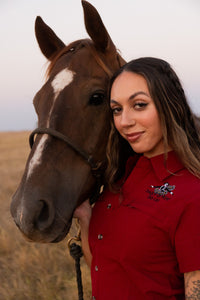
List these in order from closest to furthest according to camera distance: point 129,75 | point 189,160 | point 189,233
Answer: point 189,233 < point 189,160 < point 129,75

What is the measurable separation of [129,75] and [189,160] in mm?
546

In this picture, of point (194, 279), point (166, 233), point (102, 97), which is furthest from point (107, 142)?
point (194, 279)

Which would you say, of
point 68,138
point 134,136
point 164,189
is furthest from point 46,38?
point 164,189

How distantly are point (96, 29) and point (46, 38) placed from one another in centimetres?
52

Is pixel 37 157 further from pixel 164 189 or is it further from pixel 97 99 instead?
pixel 164 189

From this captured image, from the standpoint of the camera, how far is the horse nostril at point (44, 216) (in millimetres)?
1593

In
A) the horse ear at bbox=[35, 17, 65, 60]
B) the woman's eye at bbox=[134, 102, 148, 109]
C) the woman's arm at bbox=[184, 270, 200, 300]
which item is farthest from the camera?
the horse ear at bbox=[35, 17, 65, 60]

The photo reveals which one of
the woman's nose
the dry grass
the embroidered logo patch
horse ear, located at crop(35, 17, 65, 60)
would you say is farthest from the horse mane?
the dry grass

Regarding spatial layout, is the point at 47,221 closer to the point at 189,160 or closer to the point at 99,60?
the point at 189,160

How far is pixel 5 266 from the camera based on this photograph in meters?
4.01

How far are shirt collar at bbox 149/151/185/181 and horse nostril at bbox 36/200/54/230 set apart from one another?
1.97 ft

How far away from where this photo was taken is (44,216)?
1637 mm

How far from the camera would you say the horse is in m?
1.62

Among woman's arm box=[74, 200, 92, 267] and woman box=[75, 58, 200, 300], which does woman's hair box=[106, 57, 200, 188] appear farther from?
woman's arm box=[74, 200, 92, 267]
